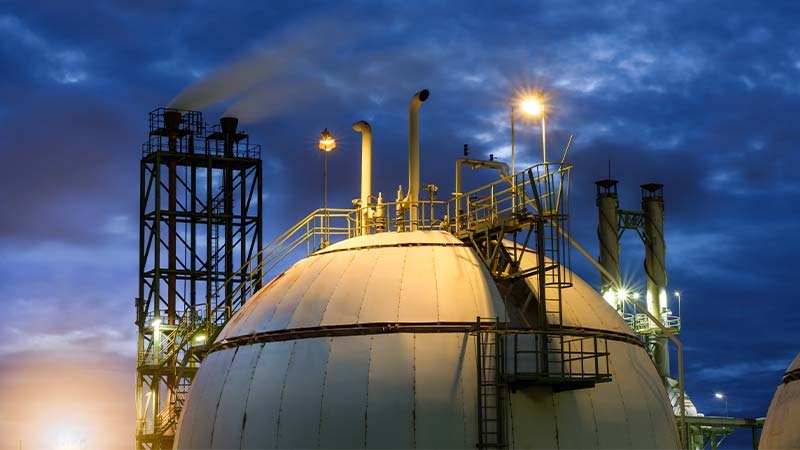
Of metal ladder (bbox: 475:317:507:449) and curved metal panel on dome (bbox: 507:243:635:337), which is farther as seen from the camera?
curved metal panel on dome (bbox: 507:243:635:337)

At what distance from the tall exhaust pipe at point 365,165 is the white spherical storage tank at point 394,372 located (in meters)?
2.73

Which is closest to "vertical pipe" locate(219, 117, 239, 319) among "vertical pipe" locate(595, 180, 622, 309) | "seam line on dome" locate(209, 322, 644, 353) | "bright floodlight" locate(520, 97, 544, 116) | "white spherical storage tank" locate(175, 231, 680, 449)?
"vertical pipe" locate(595, 180, 622, 309)

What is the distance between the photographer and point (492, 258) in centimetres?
2717

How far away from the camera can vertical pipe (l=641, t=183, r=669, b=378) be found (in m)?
60.7

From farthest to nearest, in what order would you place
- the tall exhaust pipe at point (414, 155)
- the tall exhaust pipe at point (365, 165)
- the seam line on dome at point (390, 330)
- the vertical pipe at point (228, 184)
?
the vertical pipe at point (228, 184) → the tall exhaust pipe at point (365, 165) → the tall exhaust pipe at point (414, 155) → the seam line on dome at point (390, 330)

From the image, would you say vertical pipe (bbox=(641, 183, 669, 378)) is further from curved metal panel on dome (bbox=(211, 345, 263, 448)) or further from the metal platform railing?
curved metal panel on dome (bbox=(211, 345, 263, 448))

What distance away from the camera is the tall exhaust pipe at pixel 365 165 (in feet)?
102

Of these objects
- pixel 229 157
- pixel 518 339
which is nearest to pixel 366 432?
pixel 518 339

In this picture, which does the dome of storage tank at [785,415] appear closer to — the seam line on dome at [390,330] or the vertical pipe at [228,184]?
the seam line on dome at [390,330]

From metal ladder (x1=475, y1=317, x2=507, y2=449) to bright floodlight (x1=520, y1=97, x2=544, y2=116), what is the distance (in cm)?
546

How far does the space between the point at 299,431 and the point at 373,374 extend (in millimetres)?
2103

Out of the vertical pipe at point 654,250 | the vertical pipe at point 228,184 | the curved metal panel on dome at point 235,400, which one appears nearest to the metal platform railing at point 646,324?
the vertical pipe at point 654,250

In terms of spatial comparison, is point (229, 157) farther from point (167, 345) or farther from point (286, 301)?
point (286, 301)

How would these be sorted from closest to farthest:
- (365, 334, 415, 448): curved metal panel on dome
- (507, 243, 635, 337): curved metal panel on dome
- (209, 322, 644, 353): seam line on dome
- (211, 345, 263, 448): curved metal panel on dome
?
(365, 334, 415, 448): curved metal panel on dome
(209, 322, 644, 353): seam line on dome
(211, 345, 263, 448): curved metal panel on dome
(507, 243, 635, 337): curved metal panel on dome
